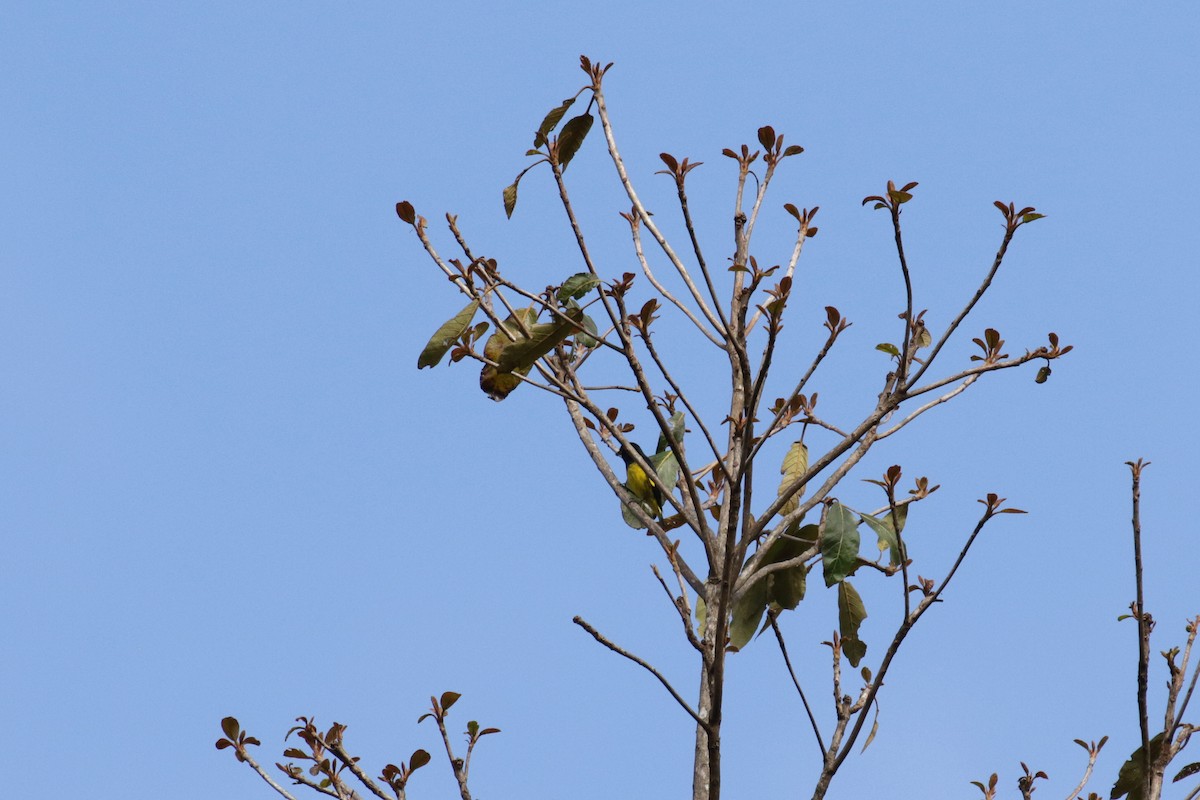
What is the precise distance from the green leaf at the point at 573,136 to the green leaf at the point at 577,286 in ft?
1.60

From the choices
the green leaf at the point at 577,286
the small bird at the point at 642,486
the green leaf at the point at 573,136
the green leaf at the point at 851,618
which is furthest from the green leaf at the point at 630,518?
the green leaf at the point at 573,136

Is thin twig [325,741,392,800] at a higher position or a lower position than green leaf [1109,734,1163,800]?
higher

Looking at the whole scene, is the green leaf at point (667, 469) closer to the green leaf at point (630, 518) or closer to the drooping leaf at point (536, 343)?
the green leaf at point (630, 518)

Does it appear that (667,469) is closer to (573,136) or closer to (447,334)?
(447,334)

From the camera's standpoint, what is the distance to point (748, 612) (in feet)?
12.3

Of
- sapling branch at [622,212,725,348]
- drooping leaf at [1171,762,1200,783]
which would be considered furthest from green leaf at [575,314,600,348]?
drooping leaf at [1171,762,1200,783]

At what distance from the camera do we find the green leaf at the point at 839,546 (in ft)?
11.4

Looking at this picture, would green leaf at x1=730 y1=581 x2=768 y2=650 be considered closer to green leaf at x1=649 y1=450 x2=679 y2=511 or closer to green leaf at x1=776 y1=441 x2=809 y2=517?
green leaf at x1=776 y1=441 x2=809 y2=517

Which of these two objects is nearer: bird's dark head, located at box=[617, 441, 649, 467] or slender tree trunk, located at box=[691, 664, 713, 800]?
slender tree trunk, located at box=[691, 664, 713, 800]

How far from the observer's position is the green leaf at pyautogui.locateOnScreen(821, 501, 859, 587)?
3465mm

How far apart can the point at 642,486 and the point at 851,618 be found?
769 millimetres

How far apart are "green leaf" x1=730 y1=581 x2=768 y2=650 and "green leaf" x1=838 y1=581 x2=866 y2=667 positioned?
0.81 ft

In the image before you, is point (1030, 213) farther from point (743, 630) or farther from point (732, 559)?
point (743, 630)

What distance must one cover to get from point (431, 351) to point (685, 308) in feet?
2.79
